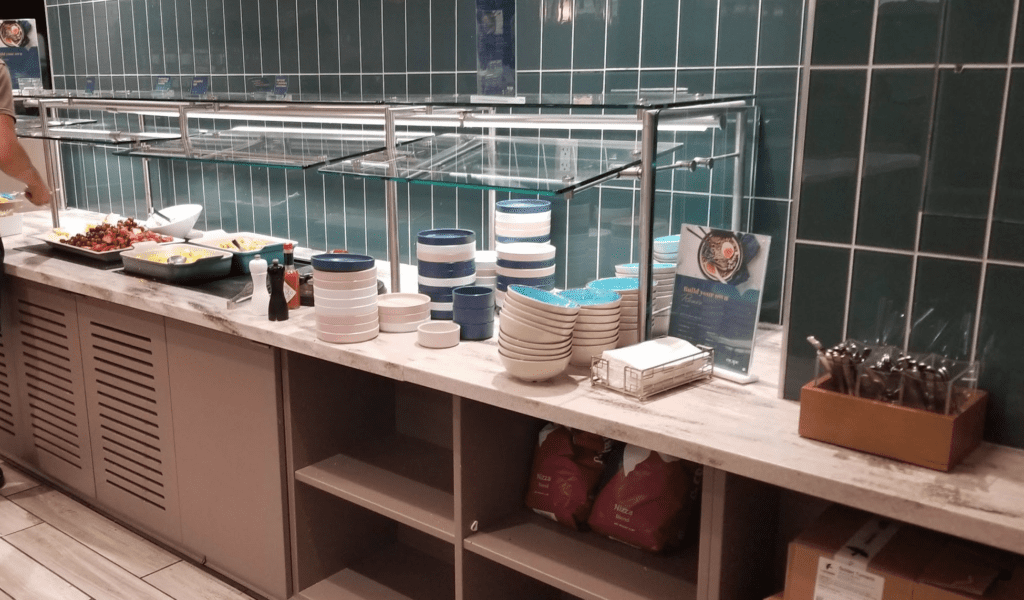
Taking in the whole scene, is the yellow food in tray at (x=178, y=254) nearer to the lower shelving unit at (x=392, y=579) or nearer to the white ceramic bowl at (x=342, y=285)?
the white ceramic bowl at (x=342, y=285)

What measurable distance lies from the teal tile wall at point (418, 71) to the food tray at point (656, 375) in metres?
0.43

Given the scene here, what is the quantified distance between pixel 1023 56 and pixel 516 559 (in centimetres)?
156

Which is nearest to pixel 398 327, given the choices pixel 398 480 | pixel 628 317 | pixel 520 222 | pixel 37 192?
pixel 398 480

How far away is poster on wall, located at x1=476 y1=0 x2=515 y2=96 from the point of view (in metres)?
2.56

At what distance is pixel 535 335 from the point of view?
6.82ft

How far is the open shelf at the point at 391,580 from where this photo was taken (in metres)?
2.74

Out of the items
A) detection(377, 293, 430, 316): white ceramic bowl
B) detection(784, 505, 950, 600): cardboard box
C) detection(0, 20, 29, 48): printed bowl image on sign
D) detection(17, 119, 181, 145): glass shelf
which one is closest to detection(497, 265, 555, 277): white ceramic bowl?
detection(377, 293, 430, 316): white ceramic bowl

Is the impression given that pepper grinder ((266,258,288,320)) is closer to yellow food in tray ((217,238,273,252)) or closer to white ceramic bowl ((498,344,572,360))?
yellow food in tray ((217,238,273,252))

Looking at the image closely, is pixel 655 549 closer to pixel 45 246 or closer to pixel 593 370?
pixel 593 370

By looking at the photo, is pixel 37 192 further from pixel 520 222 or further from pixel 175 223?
pixel 520 222

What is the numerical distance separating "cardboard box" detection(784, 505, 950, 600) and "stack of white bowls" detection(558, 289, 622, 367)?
2.21 ft

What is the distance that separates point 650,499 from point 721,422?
0.40 m

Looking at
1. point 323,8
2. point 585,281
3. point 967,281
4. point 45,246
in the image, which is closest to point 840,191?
point 967,281

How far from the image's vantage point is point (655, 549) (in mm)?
2178
